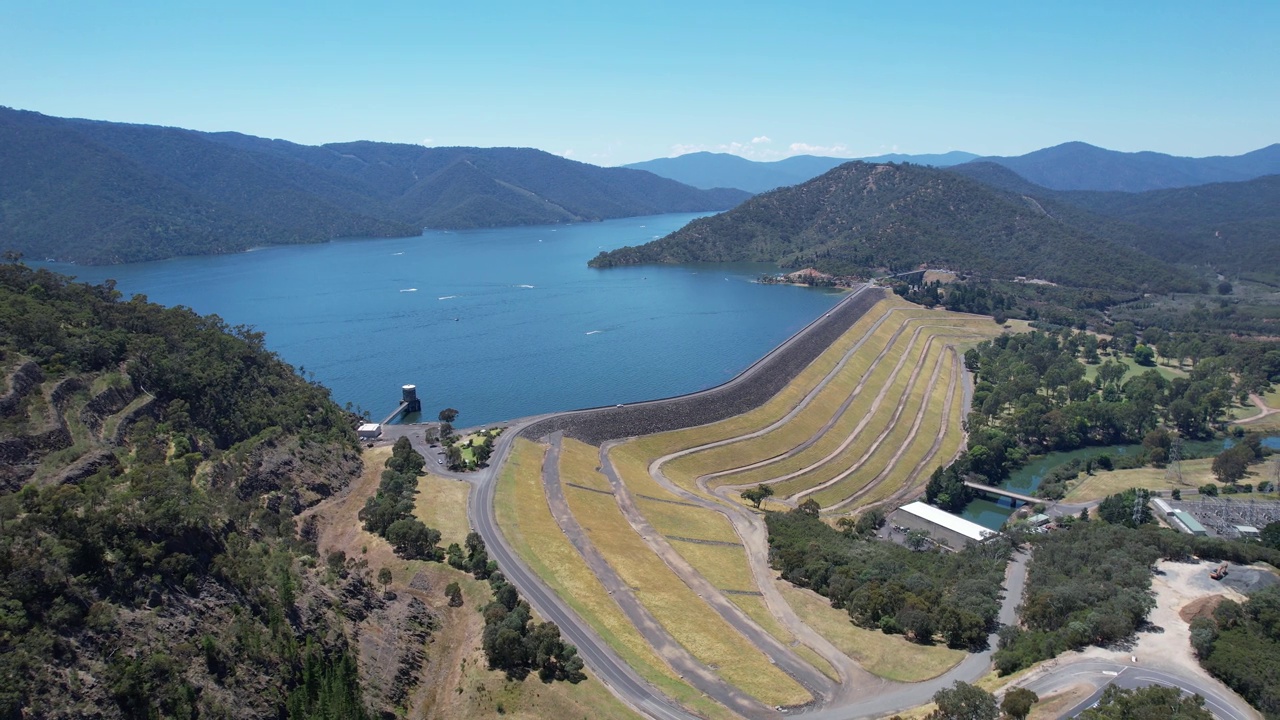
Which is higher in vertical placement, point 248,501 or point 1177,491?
point 248,501

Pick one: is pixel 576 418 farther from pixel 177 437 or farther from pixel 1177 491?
pixel 1177 491

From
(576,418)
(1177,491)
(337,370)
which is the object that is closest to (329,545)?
(576,418)

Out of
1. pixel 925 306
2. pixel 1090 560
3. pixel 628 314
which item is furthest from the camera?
pixel 925 306

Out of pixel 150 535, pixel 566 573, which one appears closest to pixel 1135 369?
pixel 566 573

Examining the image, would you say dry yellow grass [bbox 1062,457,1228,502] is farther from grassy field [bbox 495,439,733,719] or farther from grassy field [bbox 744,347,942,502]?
grassy field [bbox 495,439,733,719]

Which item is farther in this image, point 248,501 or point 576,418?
point 576,418

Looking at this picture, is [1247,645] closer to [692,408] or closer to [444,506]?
[444,506]
